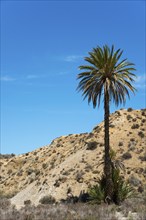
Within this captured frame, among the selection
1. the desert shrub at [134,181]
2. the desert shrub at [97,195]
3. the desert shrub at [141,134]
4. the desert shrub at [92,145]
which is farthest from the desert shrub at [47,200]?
the desert shrub at [141,134]

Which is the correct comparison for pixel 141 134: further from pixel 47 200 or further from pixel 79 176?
pixel 47 200

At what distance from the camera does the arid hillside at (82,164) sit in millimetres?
47312

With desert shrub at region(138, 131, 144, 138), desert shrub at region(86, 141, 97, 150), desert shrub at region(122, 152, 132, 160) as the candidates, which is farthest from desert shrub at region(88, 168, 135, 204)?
desert shrub at region(138, 131, 144, 138)

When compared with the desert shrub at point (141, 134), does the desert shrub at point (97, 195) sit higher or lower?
lower

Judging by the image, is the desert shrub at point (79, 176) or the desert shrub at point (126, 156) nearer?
the desert shrub at point (79, 176)

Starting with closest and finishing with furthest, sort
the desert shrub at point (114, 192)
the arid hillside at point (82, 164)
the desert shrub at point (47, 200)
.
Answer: the desert shrub at point (114, 192)
the desert shrub at point (47, 200)
the arid hillside at point (82, 164)

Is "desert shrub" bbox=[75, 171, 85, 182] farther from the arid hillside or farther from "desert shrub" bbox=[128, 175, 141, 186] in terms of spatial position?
"desert shrub" bbox=[128, 175, 141, 186]

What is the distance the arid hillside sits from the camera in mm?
47312

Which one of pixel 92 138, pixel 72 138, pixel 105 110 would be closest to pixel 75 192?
pixel 105 110

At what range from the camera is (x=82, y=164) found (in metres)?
52.5

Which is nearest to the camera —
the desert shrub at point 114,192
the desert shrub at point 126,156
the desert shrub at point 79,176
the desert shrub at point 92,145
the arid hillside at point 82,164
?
the desert shrub at point 114,192

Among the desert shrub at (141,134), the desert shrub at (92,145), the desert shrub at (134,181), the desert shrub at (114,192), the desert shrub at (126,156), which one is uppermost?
the desert shrub at (141,134)

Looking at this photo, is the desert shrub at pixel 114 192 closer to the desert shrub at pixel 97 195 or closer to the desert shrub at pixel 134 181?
the desert shrub at pixel 97 195

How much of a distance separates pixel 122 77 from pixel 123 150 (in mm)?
21948
